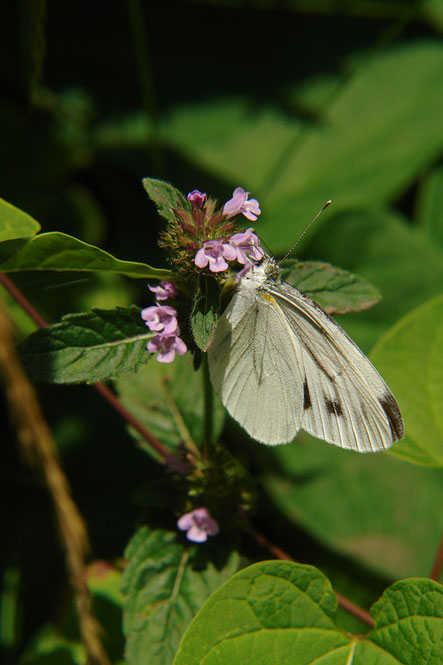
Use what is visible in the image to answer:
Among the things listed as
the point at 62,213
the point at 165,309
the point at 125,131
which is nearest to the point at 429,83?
the point at 125,131

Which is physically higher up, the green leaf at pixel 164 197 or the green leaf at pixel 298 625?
the green leaf at pixel 164 197

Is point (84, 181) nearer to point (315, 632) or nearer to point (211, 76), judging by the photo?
point (211, 76)

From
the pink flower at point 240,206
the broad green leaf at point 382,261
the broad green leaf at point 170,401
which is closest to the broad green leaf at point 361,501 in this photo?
the broad green leaf at point 382,261

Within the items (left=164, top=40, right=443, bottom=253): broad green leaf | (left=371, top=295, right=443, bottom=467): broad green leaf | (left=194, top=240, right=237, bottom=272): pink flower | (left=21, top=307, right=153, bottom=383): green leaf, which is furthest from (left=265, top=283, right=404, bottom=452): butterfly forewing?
(left=164, top=40, right=443, bottom=253): broad green leaf

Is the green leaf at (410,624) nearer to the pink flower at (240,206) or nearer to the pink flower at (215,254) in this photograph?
the pink flower at (215,254)

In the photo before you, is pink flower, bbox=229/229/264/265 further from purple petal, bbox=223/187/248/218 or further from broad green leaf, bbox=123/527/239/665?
broad green leaf, bbox=123/527/239/665

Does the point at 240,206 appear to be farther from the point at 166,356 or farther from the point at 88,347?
the point at 88,347

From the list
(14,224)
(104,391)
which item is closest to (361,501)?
(104,391)
